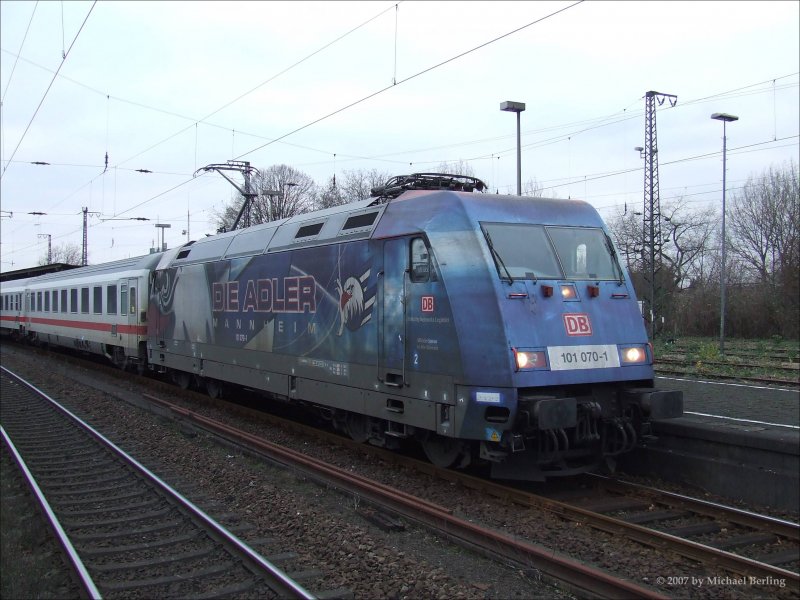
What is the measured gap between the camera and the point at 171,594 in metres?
5.00

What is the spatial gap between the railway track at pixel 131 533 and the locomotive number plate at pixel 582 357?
11.3 ft

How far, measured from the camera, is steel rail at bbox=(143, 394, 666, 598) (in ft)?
15.2

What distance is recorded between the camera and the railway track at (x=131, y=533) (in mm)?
5113

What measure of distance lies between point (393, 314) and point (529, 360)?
1.92 m

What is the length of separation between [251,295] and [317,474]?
4.37m

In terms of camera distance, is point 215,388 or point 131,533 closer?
point 131,533

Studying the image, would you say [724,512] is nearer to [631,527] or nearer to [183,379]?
[631,527]

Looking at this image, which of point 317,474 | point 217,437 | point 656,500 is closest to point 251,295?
point 217,437

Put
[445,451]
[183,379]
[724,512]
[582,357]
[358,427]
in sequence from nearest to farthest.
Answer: [724,512] → [582,357] → [445,451] → [358,427] → [183,379]

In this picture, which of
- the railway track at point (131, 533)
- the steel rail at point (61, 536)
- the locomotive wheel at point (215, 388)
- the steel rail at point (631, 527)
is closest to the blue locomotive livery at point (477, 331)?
the steel rail at point (631, 527)

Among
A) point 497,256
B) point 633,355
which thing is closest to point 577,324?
point 633,355

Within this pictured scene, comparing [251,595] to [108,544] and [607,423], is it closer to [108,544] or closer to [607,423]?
[108,544]

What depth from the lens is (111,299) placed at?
19594mm

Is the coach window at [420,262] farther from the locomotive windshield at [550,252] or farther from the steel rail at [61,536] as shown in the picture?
the steel rail at [61,536]
